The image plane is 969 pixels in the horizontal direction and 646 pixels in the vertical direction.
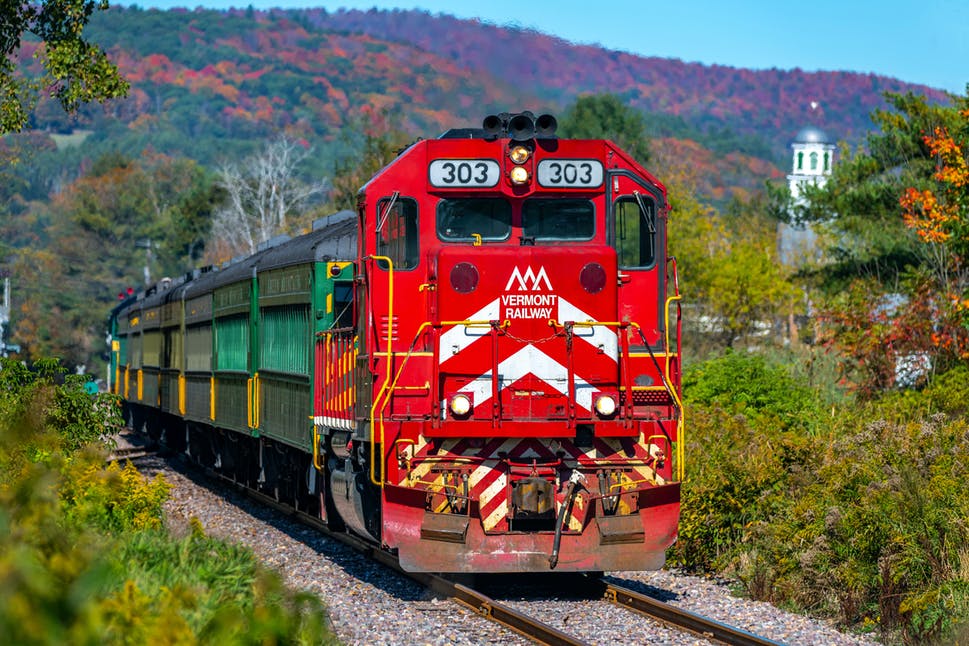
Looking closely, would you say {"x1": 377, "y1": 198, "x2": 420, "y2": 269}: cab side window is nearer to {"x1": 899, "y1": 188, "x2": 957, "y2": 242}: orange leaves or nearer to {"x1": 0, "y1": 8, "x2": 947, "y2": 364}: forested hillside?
{"x1": 0, "y1": 8, "x2": 947, "y2": 364}: forested hillside

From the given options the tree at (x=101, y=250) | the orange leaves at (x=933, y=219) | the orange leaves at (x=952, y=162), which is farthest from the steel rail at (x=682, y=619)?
the tree at (x=101, y=250)

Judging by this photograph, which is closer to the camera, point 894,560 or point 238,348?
point 894,560

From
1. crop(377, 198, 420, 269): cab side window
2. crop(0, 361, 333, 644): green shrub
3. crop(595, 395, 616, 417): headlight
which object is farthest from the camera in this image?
crop(377, 198, 420, 269): cab side window

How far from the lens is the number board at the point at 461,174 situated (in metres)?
11.5

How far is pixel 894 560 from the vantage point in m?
11.2

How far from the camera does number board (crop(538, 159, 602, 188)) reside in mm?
11586

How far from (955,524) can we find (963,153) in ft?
53.4

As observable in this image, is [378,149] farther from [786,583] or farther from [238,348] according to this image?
[786,583]

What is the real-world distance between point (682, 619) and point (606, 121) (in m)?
62.1

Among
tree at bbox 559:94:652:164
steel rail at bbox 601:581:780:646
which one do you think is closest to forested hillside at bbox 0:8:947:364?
tree at bbox 559:94:652:164

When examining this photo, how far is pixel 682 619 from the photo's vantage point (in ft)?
33.5

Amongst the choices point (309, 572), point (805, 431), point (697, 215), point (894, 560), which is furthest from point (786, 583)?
point (697, 215)

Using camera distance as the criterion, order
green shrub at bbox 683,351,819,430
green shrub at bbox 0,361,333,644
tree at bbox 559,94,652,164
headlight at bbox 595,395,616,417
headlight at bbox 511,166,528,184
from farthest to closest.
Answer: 1. tree at bbox 559,94,652,164
2. green shrub at bbox 683,351,819,430
3. headlight at bbox 511,166,528,184
4. headlight at bbox 595,395,616,417
5. green shrub at bbox 0,361,333,644

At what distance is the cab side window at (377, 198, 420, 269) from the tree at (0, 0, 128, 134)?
995 centimetres
